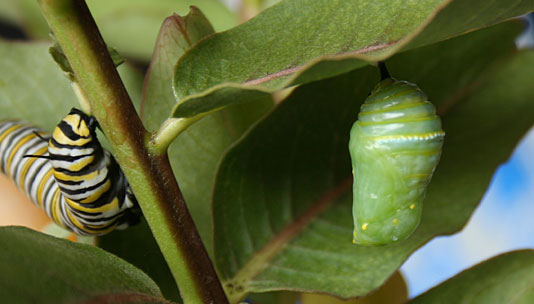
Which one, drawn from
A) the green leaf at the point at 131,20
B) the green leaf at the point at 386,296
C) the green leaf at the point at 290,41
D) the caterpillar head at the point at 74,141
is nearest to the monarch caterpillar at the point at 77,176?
Result: the caterpillar head at the point at 74,141

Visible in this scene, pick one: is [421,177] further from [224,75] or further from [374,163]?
[224,75]

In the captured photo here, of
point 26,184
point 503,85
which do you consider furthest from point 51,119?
point 503,85

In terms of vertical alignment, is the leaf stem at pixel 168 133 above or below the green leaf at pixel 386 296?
above

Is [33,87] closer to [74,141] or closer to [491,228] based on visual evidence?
[74,141]

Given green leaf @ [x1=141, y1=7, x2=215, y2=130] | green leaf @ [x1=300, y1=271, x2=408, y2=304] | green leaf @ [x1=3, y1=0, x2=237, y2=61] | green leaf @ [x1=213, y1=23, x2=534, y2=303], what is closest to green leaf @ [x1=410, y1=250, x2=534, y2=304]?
green leaf @ [x1=213, y1=23, x2=534, y2=303]

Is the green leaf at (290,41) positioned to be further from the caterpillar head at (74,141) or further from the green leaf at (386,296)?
the green leaf at (386,296)

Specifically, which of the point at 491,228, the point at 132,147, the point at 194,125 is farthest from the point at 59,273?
the point at 491,228

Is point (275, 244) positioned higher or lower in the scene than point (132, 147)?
lower
